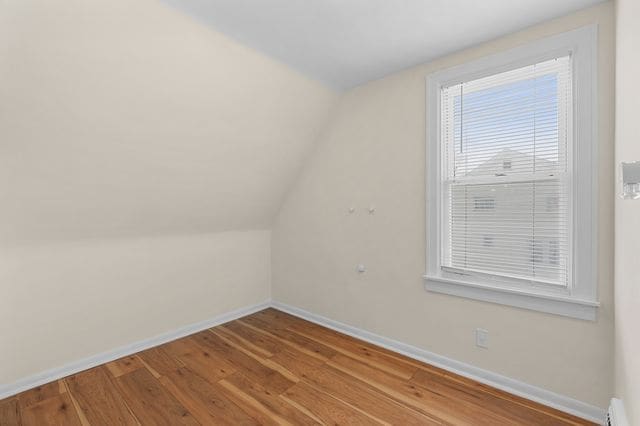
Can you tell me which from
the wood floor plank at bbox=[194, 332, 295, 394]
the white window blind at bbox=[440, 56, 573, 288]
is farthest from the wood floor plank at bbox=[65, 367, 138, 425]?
the white window blind at bbox=[440, 56, 573, 288]

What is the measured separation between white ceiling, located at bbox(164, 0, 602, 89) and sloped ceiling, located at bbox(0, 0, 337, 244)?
171 mm

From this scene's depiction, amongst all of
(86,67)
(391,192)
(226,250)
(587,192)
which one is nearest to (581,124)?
(587,192)

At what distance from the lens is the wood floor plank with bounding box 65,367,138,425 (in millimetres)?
1769

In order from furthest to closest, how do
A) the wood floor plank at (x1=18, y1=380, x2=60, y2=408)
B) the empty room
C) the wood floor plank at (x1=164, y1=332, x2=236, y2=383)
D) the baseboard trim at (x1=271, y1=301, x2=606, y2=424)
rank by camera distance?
the wood floor plank at (x1=164, y1=332, x2=236, y2=383)
the wood floor plank at (x1=18, y1=380, x2=60, y2=408)
the baseboard trim at (x1=271, y1=301, x2=606, y2=424)
the empty room

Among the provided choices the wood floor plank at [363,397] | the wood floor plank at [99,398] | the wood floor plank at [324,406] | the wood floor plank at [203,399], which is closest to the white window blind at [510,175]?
the wood floor plank at [363,397]

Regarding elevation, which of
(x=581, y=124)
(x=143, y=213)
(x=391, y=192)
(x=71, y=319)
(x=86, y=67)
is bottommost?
(x=71, y=319)

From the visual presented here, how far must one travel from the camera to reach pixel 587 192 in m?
1.70

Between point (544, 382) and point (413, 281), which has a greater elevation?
point (413, 281)

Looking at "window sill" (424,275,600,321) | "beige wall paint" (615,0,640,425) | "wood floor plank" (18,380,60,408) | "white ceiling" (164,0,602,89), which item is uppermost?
"white ceiling" (164,0,602,89)

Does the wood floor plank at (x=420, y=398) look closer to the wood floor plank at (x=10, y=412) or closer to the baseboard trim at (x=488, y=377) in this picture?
the baseboard trim at (x=488, y=377)

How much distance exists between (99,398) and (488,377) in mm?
2592

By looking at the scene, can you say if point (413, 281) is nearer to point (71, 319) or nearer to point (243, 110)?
point (243, 110)

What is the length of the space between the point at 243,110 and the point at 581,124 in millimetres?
2219

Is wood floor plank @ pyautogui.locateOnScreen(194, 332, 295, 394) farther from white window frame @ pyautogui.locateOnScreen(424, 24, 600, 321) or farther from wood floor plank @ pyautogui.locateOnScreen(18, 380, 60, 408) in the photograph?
white window frame @ pyautogui.locateOnScreen(424, 24, 600, 321)
